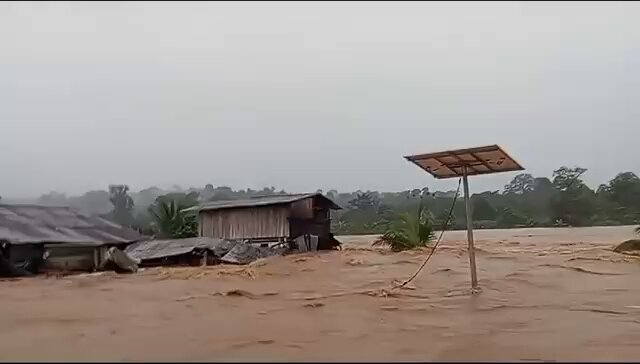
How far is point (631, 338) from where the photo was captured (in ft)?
24.4

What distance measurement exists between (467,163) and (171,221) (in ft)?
74.1

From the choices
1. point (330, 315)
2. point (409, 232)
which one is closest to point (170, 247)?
point (409, 232)

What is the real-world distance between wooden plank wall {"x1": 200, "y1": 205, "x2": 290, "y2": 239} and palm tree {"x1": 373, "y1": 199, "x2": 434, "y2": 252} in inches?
180

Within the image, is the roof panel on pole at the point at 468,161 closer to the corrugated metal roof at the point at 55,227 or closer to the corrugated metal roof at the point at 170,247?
the corrugated metal roof at the point at 55,227

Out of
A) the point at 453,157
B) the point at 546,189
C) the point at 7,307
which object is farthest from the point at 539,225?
the point at 7,307

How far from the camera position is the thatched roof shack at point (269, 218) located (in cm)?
2831

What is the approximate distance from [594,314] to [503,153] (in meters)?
2.76

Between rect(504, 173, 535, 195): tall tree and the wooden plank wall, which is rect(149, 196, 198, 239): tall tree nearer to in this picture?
the wooden plank wall

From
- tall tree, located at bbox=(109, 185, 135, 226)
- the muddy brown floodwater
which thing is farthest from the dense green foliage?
the muddy brown floodwater

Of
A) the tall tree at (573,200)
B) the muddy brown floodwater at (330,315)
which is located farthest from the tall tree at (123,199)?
the tall tree at (573,200)

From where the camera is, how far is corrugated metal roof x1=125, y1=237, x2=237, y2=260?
23.9m

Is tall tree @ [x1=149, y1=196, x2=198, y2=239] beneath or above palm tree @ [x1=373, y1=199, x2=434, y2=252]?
above

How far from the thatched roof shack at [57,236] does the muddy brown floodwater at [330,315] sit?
1.70 m

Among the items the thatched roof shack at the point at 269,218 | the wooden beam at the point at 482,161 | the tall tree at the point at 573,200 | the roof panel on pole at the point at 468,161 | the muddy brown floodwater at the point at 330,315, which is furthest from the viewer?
the tall tree at the point at 573,200
